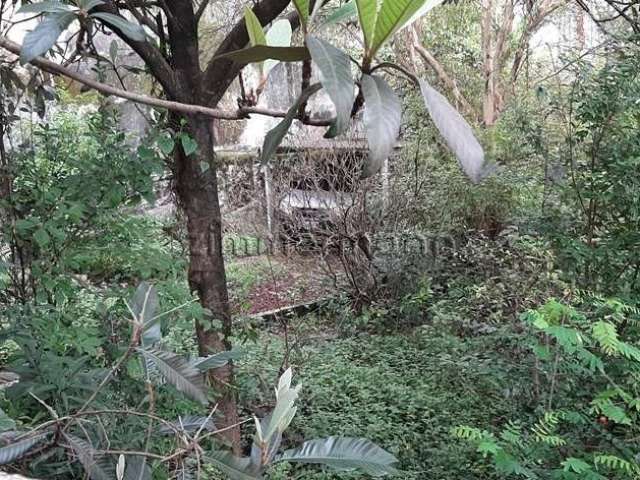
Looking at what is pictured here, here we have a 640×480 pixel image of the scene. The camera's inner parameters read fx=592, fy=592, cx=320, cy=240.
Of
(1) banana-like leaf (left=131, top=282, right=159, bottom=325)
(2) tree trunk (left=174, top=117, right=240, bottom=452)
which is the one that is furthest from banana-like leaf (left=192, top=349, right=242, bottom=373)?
(2) tree trunk (left=174, top=117, right=240, bottom=452)

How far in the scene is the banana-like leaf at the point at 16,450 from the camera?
783 mm

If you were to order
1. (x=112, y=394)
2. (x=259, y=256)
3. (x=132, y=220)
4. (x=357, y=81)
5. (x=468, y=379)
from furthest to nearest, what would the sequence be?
(x=259, y=256)
(x=468, y=379)
(x=132, y=220)
(x=112, y=394)
(x=357, y=81)

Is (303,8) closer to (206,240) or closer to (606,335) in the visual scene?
(606,335)

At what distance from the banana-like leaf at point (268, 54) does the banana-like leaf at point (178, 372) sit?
44cm

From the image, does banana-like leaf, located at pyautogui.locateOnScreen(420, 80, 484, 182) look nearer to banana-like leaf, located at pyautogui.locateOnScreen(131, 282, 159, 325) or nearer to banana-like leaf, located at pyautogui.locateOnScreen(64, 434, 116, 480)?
banana-like leaf, located at pyautogui.locateOnScreen(131, 282, 159, 325)

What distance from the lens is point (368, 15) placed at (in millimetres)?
709

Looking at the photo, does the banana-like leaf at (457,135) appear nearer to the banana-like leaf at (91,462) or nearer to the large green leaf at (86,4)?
the large green leaf at (86,4)

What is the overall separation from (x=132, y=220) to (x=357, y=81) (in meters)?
1.45

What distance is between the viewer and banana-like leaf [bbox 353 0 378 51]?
0.70 metres

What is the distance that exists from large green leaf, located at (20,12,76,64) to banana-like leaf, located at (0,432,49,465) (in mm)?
527

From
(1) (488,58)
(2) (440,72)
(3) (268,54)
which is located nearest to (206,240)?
(3) (268,54)

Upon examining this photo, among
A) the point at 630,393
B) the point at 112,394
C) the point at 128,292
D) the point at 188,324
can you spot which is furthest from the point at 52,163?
the point at 630,393

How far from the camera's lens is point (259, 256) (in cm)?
654

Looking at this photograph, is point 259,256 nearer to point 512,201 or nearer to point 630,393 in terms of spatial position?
point 512,201
